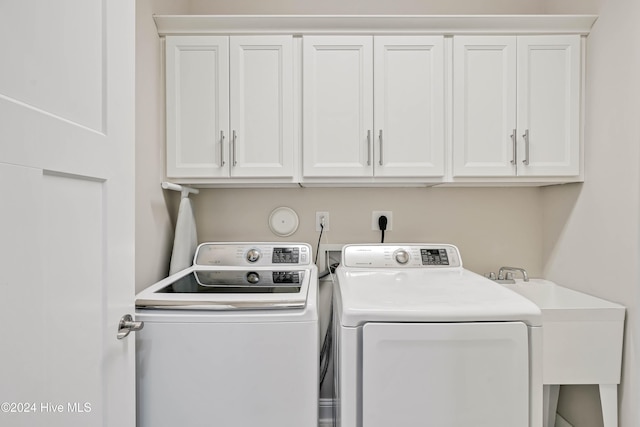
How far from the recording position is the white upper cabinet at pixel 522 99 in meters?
1.74

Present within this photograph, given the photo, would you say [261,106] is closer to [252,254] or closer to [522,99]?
[252,254]

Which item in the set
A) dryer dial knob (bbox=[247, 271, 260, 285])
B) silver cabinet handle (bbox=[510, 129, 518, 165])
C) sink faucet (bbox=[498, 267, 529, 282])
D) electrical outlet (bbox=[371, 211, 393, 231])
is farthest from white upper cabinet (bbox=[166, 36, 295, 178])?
sink faucet (bbox=[498, 267, 529, 282])

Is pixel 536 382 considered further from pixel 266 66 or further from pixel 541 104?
pixel 266 66

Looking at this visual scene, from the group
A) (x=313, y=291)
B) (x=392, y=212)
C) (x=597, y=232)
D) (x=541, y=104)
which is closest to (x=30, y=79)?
(x=313, y=291)

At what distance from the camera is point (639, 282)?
4.71 feet

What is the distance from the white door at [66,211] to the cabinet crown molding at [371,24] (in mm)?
751

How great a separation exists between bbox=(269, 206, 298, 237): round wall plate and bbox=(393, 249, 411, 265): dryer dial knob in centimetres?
60

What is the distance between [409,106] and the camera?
1749 mm

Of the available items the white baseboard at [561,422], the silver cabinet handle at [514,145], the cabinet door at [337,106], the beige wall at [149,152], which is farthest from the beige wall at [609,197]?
the beige wall at [149,152]

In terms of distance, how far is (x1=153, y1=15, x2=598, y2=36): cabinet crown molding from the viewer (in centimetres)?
171

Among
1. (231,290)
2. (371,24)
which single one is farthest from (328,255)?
(371,24)

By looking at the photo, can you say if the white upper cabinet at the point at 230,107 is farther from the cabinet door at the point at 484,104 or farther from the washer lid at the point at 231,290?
the cabinet door at the point at 484,104

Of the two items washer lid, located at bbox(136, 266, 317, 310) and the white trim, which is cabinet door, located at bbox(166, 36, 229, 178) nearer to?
washer lid, located at bbox(136, 266, 317, 310)

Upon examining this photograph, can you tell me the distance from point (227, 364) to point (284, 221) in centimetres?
100
